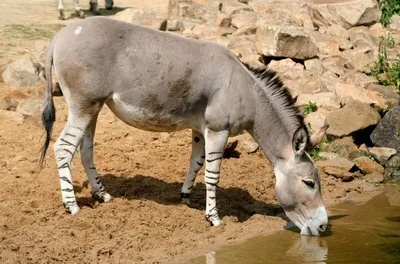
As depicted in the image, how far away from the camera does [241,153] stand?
12180mm

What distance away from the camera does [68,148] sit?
914 centimetres

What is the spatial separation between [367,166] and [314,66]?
313cm

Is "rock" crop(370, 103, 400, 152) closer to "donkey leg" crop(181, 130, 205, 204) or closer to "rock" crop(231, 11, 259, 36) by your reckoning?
"rock" crop(231, 11, 259, 36)

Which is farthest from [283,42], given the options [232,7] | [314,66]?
[232,7]

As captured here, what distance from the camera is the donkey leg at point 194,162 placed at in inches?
399

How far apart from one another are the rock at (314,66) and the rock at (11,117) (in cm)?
586

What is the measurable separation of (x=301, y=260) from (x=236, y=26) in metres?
9.60

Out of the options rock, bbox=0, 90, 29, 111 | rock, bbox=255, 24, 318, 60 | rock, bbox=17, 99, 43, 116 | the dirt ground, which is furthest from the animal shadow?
rock, bbox=255, 24, 318, 60

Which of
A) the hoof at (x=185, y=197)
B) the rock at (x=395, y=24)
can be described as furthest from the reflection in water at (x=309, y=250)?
the rock at (x=395, y=24)

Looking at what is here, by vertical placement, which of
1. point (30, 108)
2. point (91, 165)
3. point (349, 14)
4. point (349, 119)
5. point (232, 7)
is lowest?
point (30, 108)

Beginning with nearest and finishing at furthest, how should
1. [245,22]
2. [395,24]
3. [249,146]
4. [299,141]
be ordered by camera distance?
[299,141], [249,146], [245,22], [395,24]

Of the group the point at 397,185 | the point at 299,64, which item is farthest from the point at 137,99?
the point at 299,64

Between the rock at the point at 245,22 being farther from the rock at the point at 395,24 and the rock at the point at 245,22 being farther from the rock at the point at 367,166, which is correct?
the rock at the point at 367,166

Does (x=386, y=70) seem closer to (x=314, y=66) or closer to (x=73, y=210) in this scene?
(x=314, y=66)
